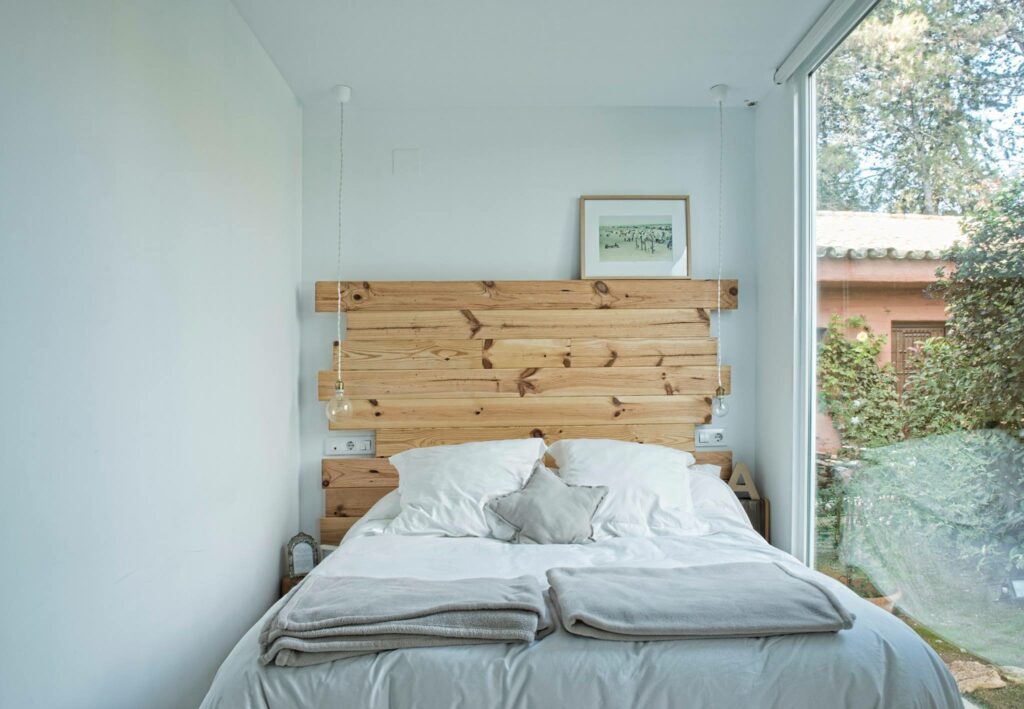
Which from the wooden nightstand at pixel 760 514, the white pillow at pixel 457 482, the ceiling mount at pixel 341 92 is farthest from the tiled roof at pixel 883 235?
the ceiling mount at pixel 341 92

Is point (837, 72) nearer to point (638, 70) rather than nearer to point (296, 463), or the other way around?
point (638, 70)

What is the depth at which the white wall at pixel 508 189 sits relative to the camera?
133 inches

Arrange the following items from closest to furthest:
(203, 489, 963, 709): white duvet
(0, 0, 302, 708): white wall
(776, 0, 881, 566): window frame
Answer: (0, 0, 302, 708): white wall, (203, 489, 963, 709): white duvet, (776, 0, 881, 566): window frame

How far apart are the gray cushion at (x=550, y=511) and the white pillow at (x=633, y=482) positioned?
0.06 metres

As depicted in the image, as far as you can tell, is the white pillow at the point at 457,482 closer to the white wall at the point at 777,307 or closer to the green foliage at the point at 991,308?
the white wall at the point at 777,307

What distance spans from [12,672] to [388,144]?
104 inches

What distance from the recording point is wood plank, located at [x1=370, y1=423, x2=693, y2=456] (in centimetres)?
330

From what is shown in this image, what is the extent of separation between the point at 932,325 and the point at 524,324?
5.68 ft

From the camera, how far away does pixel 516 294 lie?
10.9ft

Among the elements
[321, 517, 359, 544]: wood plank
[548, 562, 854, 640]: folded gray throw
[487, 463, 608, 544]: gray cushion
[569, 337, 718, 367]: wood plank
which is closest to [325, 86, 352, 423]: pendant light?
[321, 517, 359, 544]: wood plank

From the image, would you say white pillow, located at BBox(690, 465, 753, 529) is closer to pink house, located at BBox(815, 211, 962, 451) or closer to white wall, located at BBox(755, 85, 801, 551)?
white wall, located at BBox(755, 85, 801, 551)

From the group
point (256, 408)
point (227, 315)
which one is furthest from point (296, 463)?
point (227, 315)

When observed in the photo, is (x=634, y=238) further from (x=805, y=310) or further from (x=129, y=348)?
(x=129, y=348)

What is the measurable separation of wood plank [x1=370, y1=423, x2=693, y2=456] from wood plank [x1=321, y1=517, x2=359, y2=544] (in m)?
0.18
